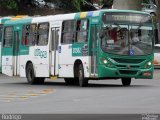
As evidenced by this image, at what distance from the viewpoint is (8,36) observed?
33.4 meters

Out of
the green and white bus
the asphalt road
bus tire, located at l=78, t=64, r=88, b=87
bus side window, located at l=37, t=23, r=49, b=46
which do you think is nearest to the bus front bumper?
the green and white bus

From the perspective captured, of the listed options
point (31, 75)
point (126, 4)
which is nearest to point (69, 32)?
point (31, 75)

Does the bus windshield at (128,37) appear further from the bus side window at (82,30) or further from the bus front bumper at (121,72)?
the bus side window at (82,30)

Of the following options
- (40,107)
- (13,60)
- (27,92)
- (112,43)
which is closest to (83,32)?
(112,43)

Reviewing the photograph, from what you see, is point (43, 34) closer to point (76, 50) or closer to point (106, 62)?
point (76, 50)

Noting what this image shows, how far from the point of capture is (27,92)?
24.7 meters

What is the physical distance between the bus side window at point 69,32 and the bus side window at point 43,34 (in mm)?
1328

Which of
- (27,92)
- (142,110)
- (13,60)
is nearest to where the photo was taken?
(142,110)

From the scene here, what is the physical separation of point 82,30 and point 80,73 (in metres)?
1.64

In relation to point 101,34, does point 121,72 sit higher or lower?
lower

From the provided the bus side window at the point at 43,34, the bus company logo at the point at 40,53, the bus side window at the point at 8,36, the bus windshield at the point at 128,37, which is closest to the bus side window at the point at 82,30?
the bus windshield at the point at 128,37

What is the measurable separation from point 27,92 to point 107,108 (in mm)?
7483

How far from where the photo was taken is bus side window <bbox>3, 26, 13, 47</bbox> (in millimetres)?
33031

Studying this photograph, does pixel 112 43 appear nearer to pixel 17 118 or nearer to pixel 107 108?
pixel 107 108
